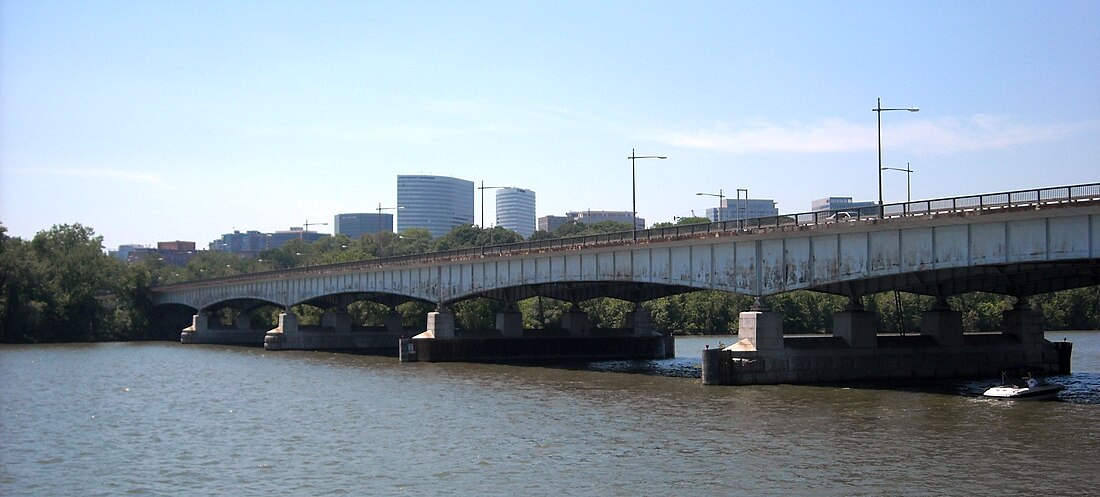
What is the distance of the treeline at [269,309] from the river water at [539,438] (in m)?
74.7

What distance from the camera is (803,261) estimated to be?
65188 mm

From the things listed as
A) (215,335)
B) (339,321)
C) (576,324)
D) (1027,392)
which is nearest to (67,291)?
(215,335)

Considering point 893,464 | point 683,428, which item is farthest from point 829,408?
point 893,464

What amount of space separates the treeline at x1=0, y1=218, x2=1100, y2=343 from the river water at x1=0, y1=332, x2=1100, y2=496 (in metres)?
74.7

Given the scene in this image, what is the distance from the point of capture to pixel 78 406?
A: 60562 millimetres

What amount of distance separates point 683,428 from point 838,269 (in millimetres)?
20010

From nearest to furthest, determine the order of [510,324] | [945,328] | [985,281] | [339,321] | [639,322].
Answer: [985,281] → [945,328] → [510,324] → [639,322] → [339,321]

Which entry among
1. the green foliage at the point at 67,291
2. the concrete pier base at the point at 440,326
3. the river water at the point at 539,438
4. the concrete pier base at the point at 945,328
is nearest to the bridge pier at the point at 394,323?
the concrete pier base at the point at 440,326

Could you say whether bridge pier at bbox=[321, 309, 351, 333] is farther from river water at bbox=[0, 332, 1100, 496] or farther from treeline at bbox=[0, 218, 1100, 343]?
river water at bbox=[0, 332, 1100, 496]

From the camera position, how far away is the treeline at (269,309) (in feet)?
492

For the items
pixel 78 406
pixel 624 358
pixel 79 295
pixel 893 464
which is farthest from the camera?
pixel 79 295

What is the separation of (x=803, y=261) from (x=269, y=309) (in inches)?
5114

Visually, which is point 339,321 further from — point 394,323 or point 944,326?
point 944,326

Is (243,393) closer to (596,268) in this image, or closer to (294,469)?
(596,268)
